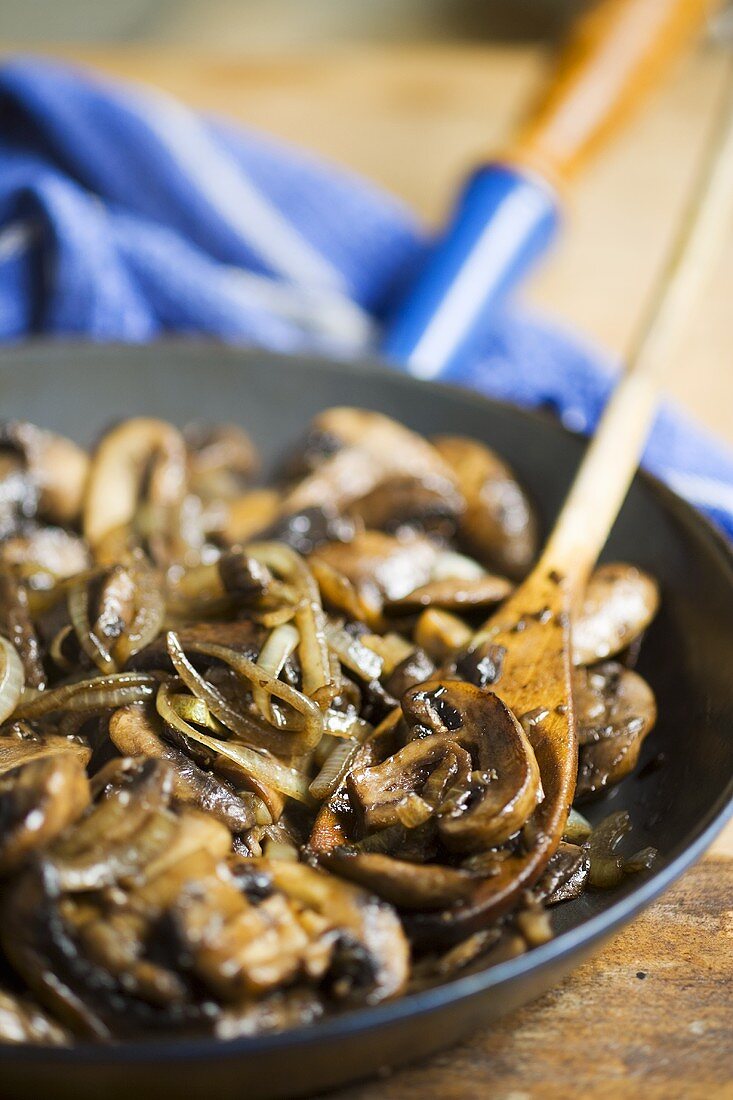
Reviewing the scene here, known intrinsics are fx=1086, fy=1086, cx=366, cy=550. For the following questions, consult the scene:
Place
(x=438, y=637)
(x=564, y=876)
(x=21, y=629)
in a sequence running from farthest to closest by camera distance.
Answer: (x=438, y=637)
(x=21, y=629)
(x=564, y=876)

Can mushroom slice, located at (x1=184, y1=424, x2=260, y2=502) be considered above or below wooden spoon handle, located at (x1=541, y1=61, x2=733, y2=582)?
below

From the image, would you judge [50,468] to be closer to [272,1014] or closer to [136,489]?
[136,489]

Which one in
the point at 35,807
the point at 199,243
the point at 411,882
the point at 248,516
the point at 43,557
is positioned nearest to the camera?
the point at 35,807

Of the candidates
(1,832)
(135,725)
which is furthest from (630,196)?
(1,832)

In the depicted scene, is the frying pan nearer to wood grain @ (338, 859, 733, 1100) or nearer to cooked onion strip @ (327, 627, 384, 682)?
wood grain @ (338, 859, 733, 1100)

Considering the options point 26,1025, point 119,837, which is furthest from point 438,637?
point 26,1025

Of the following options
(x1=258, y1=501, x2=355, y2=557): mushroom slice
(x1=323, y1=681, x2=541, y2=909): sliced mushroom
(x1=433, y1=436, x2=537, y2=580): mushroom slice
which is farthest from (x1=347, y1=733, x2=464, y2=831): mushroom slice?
(x1=433, y1=436, x2=537, y2=580): mushroom slice

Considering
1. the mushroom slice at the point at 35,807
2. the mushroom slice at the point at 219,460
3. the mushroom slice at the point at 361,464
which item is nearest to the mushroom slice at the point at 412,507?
the mushroom slice at the point at 361,464
